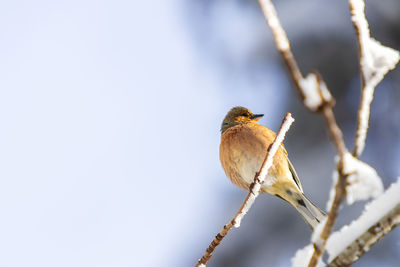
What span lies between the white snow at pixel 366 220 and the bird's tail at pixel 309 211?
216cm

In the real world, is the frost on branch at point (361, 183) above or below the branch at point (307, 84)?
below

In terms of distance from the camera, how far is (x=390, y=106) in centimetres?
513

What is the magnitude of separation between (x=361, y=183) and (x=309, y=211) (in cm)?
241

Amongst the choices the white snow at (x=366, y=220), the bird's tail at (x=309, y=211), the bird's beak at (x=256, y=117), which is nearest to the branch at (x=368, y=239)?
the white snow at (x=366, y=220)

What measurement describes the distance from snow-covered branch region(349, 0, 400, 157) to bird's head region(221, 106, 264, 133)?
2.81 m

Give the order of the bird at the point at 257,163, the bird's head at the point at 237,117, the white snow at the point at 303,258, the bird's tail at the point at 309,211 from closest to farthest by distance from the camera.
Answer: the white snow at the point at 303,258 < the bird's tail at the point at 309,211 < the bird at the point at 257,163 < the bird's head at the point at 237,117

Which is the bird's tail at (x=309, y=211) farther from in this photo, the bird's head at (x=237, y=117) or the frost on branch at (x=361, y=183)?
the frost on branch at (x=361, y=183)

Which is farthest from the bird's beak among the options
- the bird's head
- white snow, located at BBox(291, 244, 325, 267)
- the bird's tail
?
white snow, located at BBox(291, 244, 325, 267)

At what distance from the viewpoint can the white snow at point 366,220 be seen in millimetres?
672

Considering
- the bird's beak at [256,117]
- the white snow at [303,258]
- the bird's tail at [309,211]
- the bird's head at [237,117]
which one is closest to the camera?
the white snow at [303,258]

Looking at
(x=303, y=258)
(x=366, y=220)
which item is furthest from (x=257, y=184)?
(x=366, y=220)

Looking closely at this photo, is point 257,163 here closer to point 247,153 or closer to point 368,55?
point 247,153

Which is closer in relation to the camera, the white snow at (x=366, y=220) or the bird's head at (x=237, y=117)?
the white snow at (x=366, y=220)

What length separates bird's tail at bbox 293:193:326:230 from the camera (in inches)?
113
